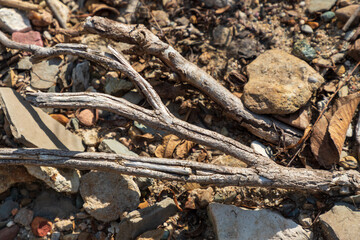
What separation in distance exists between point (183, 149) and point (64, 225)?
148 centimetres

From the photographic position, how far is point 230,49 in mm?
3436

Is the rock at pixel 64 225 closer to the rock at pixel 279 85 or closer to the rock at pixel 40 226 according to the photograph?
the rock at pixel 40 226

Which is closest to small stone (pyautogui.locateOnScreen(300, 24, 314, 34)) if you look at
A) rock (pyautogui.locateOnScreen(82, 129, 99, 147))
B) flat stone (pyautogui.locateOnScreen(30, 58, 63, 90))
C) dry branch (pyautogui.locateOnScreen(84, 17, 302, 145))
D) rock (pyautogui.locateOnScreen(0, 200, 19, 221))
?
dry branch (pyautogui.locateOnScreen(84, 17, 302, 145))

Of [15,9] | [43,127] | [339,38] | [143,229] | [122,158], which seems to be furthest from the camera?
[15,9]

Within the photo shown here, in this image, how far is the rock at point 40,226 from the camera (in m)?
2.91

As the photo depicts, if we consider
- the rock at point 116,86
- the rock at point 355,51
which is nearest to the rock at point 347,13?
the rock at point 355,51

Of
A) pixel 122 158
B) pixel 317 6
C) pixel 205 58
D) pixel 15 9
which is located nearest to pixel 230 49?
pixel 205 58

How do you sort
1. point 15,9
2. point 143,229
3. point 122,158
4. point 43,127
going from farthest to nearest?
point 15,9 → point 43,127 → point 143,229 → point 122,158

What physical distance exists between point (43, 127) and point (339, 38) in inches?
139

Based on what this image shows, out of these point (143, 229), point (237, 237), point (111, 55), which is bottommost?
point (143, 229)

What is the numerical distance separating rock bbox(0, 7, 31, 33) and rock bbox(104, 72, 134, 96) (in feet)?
4.44

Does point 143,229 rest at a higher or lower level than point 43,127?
lower

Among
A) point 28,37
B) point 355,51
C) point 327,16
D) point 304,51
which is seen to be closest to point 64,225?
point 28,37

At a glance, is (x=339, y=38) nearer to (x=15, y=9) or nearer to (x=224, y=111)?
(x=224, y=111)
